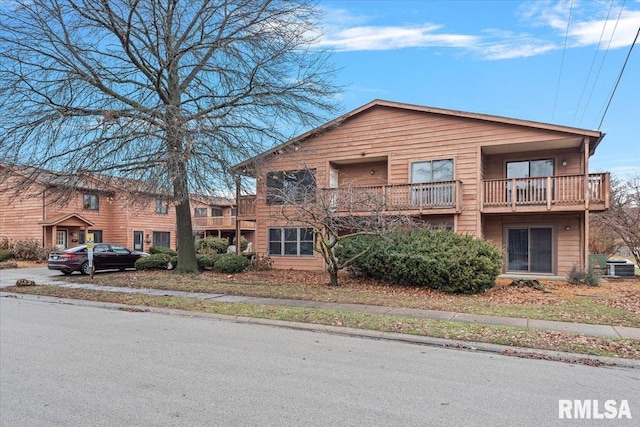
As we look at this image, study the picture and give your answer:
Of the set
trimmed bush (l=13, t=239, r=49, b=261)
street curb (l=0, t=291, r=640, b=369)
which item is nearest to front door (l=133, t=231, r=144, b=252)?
trimmed bush (l=13, t=239, r=49, b=261)

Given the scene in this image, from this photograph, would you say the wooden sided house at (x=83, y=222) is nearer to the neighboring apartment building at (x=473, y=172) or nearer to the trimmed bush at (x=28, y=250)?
the trimmed bush at (x=28, y=250)

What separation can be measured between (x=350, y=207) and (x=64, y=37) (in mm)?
11501

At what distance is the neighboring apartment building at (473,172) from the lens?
15844 mm

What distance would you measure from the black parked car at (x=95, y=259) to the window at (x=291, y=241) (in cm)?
738

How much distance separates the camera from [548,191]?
15484 millimetres

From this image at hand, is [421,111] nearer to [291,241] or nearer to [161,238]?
[291,241]

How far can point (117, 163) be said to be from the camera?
48.0ft

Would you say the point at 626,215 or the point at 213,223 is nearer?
the point at 626,215

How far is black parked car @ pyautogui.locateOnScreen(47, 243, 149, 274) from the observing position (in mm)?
19016

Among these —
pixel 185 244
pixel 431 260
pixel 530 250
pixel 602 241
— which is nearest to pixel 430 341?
pixel 431 260

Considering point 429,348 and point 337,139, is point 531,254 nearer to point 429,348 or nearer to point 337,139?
point 337,139

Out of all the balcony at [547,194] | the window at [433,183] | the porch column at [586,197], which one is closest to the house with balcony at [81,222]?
the window at [433,183]

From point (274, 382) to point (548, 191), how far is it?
1414 centimetres

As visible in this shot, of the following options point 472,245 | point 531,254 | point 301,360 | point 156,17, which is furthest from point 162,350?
point 531,254
